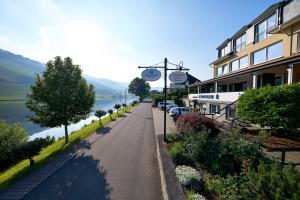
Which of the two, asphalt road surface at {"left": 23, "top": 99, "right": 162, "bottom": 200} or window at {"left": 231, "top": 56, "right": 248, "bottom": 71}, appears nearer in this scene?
asphalt road surface at {"left": 23, "top": 99, "right": 162, "bottom": 200}

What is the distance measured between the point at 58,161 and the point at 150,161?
525 centimetres

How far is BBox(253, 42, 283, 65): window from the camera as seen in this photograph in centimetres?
2084

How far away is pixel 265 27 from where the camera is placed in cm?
2309

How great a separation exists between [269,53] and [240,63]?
7.08 metres

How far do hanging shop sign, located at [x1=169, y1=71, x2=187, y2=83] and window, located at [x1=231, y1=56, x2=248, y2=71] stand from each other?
59.9ft

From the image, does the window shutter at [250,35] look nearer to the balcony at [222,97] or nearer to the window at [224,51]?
the window at [224,51]

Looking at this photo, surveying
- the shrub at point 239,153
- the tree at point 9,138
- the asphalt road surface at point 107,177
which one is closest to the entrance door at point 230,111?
the asphalt road surface at point 107,177

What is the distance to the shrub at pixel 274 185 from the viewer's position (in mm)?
4176

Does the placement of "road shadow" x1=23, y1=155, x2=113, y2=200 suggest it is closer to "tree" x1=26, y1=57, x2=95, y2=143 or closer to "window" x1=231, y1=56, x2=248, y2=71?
"tree" x1=26, y1=57, x2=95, y2=143

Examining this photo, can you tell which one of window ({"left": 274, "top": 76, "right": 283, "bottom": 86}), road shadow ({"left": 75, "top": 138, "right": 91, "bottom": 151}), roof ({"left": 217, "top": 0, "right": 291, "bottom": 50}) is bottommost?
road shadow ({"left": 75, "top": 138, "right": 91, "bottom": 151})

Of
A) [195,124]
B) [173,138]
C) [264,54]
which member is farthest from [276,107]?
[264,54]

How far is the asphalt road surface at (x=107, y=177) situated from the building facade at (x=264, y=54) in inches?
449

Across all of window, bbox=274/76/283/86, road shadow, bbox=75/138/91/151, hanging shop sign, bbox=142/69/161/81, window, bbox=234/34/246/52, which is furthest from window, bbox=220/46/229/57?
road shadow, bbox=75/138/91/151

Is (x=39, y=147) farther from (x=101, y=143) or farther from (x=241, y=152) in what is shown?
(x=241, y=152)
